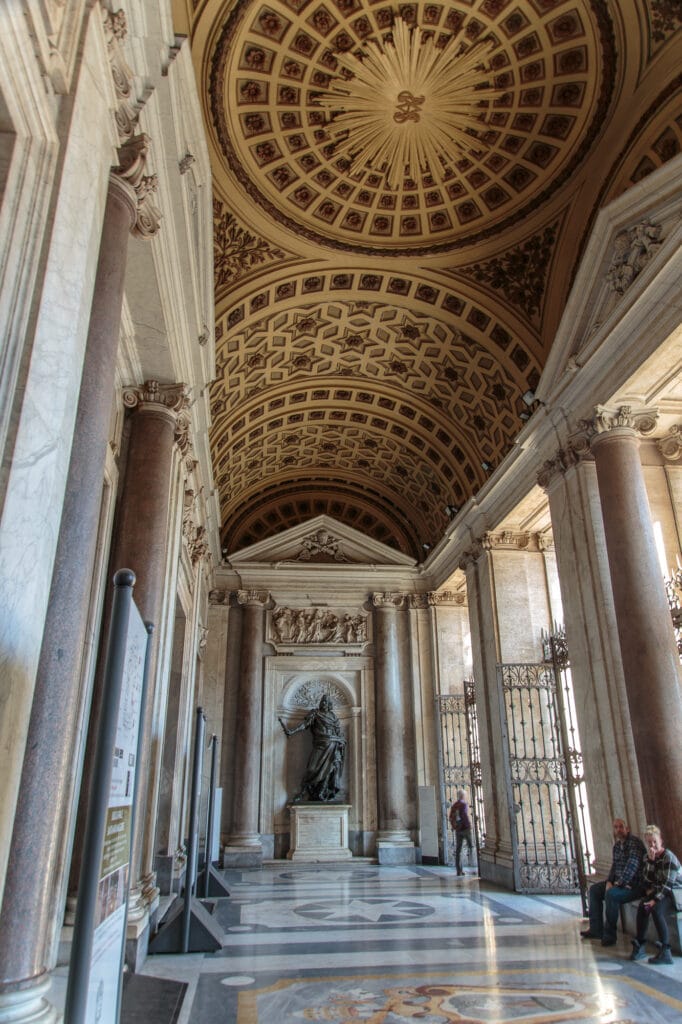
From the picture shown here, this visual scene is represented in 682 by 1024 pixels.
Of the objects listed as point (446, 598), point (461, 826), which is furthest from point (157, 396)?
point (446, 598)

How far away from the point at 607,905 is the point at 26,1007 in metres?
6.91

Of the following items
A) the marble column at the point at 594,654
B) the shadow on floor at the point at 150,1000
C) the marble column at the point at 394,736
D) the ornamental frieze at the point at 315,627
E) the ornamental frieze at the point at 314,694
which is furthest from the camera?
the ornamental frieze at the point at 315,627

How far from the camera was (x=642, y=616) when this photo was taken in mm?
9250

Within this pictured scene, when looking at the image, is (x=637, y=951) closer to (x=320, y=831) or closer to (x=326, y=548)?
(x=320, y=831)

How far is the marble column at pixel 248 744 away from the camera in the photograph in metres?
17.5

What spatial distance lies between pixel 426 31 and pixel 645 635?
8.58 meters

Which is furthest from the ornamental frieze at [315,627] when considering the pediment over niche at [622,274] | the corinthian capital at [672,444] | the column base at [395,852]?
the corinthian capital at [672,444]

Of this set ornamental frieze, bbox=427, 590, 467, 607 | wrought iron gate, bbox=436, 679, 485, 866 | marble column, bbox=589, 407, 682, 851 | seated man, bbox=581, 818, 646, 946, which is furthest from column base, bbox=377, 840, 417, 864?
marble column, bbox=589, 407, 682, 851

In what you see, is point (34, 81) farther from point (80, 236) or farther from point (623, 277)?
point (623, 277)

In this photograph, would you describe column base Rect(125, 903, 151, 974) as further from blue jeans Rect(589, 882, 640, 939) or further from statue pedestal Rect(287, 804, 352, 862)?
statue pedestal Rect(287, 804, 352, 862)

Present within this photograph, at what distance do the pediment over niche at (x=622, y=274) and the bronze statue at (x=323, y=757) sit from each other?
11.3m

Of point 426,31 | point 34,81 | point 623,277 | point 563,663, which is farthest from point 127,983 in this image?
point 426,31

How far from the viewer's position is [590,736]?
406 inches

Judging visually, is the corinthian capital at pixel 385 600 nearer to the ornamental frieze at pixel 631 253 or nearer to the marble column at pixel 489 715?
the marble column at pixel 489 715
